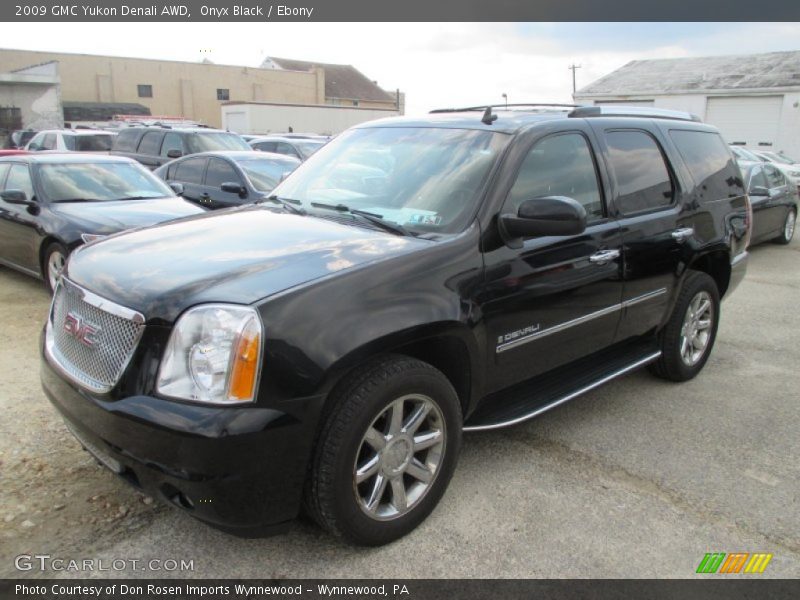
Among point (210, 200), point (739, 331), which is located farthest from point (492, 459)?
point (210, 200)

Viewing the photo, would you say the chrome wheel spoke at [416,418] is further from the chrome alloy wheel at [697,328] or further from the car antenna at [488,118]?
the chrome alloy wheel at [697,328]

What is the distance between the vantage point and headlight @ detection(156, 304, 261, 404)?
2365mm

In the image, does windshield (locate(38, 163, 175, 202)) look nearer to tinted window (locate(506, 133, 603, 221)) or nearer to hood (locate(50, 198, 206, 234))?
hood (locate(50, 198, 206, 234))

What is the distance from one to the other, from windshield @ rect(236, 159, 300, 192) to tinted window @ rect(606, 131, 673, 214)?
5.88 m

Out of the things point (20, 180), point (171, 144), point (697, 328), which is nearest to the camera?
point (697, 328)

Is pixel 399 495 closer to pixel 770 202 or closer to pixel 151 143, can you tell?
pixel 770 202

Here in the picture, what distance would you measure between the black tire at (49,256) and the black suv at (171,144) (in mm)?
7658

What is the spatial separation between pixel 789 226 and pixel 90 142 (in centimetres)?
1611

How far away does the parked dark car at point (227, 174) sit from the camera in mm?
9398

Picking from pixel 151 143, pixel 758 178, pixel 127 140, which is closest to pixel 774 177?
pixel 758 178

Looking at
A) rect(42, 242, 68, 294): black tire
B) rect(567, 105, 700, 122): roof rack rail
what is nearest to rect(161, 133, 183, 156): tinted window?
rect(42, 242, 68, 294): black tire

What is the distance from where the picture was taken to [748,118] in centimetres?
2836

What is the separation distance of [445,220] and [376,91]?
223ft

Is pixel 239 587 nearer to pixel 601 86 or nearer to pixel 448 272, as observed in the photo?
pixel 448 272
